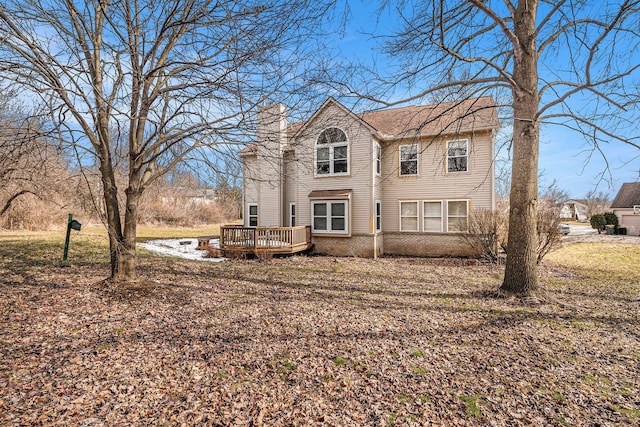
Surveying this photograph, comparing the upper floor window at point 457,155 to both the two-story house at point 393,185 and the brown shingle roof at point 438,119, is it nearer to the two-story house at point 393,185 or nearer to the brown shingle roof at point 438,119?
the two-story house at point 393,185

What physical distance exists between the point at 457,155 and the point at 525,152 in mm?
7056

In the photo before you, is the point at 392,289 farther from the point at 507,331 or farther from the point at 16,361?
the point at 16,361

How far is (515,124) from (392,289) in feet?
14.4

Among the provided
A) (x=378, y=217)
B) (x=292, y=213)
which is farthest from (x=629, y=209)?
(x=292, y=213)

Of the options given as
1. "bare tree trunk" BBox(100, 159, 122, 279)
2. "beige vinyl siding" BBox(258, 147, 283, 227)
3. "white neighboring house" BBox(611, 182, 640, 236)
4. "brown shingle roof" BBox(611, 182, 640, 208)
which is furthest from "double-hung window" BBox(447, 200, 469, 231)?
"brown shingle roof" BBox(611, 182, 640, 208)

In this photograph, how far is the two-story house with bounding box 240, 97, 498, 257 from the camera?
41.4 ft

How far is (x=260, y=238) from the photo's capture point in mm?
12125

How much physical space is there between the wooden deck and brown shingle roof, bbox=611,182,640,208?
112ft

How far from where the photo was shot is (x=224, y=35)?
5102 mm

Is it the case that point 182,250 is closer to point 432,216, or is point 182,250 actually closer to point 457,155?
point 432,216

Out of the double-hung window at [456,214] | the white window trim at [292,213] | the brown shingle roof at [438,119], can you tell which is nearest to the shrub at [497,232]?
the double-hung window at [456,214]

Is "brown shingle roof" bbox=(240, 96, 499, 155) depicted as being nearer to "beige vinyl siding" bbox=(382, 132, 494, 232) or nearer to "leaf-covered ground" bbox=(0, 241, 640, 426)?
"beige vinyl siding" bbox=(382, 132, 494, 232)

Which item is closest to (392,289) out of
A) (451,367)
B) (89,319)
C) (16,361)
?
(451,367)

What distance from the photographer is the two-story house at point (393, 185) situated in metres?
12.6
